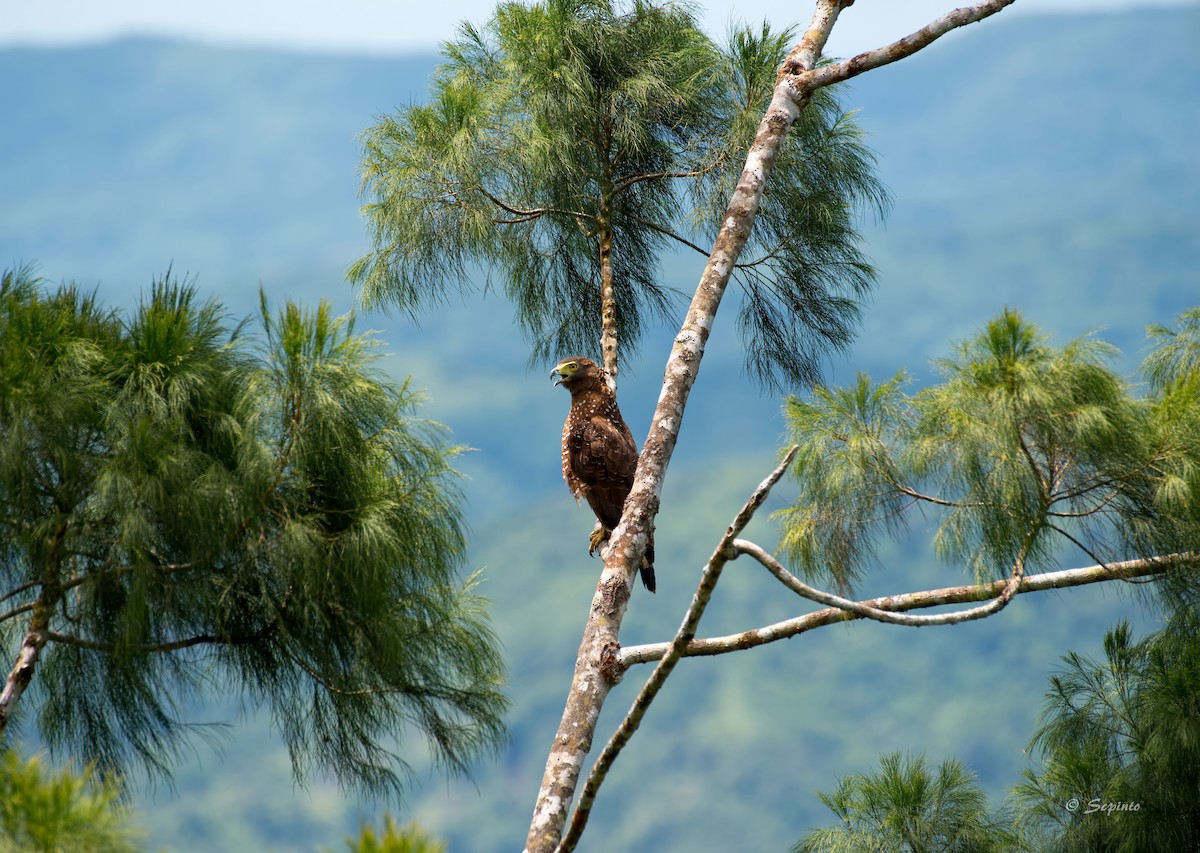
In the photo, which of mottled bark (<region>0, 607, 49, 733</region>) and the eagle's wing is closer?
mottled bark (<region>0, 607, 49, 733</region>)

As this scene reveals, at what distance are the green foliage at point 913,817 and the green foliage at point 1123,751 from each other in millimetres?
144

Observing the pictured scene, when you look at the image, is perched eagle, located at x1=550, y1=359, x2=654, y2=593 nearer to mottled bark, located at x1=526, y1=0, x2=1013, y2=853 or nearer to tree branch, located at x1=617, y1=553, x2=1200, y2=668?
mottled bark, located at x1=526, y1=0, x2=1013, y2=853

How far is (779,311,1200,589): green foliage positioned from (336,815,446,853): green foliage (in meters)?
1.66

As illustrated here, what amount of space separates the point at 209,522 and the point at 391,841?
5.04 ft

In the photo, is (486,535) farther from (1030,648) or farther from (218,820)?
(1030,648)

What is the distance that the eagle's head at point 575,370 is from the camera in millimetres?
3428

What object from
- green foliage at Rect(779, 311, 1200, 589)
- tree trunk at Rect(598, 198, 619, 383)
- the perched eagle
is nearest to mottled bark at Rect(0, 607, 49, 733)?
the perched eagle

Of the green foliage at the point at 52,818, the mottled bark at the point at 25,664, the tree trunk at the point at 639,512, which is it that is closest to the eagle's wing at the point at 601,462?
the tree trunk at the point at 639,512

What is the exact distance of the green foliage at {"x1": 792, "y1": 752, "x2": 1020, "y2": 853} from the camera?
10.7 ft

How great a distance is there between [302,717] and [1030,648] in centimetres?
2219

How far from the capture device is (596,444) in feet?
11.2

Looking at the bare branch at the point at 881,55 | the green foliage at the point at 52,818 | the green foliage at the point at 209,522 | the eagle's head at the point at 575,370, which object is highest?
the bare branch at the point at 881,55

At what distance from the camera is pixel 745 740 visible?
72.1 feet

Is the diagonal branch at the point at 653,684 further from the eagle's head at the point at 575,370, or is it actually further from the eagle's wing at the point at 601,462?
the eagle's head at the point at 575,370
